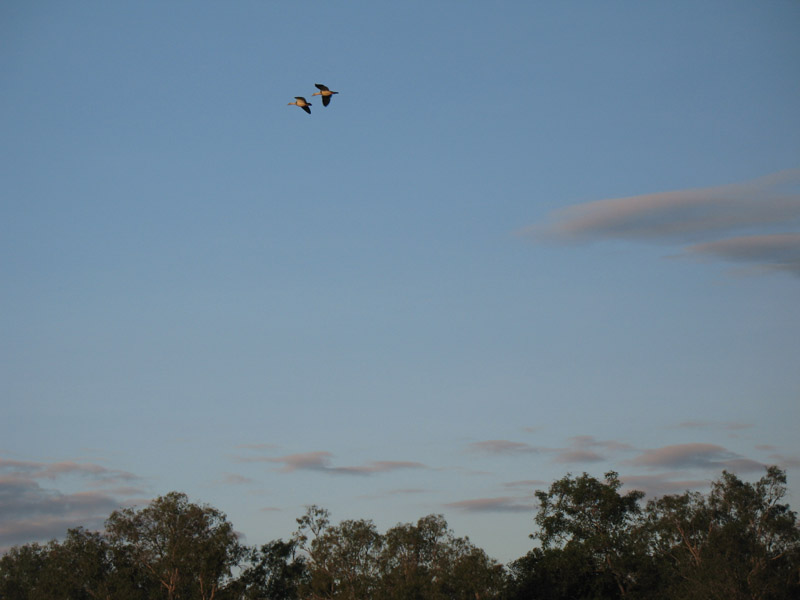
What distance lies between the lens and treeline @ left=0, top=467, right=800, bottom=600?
72.4 metres

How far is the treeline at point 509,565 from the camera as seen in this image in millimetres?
72375

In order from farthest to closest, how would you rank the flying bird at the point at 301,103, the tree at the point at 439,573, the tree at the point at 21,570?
the tree at the point at 21,570 < the tree at the point at 439,573 < the flying bird at the point at 301,103

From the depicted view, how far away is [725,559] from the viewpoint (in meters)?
73.5

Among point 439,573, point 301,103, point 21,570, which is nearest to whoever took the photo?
point 301,103

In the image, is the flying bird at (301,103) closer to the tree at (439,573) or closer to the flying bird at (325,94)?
the flying bird at (325,94)

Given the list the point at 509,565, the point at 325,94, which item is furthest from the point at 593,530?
the point at 325,94

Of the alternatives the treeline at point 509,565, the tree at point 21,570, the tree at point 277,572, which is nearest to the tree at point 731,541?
the treeline at point 509,565

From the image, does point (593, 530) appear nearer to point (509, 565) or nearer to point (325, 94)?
point (509, 565)

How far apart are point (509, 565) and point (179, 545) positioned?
29969mm

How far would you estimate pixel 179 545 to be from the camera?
79.9m

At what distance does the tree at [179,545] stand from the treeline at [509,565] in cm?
11

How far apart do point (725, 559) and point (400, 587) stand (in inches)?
914

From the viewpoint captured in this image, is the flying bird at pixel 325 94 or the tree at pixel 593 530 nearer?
the flying bird at pixel 325 94

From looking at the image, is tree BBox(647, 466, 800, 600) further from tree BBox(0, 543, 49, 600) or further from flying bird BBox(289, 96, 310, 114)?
tree BBox(0, 543, 49, 600)
